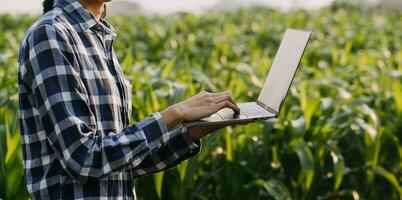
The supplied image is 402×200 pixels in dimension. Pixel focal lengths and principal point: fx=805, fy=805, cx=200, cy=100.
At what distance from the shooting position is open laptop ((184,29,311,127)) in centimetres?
200

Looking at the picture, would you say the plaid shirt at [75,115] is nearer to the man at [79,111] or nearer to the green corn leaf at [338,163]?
the man at [79,111]

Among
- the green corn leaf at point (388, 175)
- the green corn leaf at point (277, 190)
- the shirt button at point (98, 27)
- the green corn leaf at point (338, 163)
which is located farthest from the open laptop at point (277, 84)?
the green corn leaf at point (388, 175)

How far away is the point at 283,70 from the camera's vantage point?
2.19 metres

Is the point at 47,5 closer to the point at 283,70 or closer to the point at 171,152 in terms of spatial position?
the point at 171,152

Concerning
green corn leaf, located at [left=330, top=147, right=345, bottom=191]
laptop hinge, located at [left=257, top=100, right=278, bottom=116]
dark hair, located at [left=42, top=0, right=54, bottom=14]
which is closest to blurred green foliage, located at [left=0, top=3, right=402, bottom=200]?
green corn leaf, located at [left=330, top=147, right=345, bottom=191]

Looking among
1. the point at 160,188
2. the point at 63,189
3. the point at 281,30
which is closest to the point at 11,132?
the point at 160,188

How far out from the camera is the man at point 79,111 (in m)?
1.74

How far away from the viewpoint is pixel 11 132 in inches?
117

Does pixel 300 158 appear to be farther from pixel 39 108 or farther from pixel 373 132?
pixel 39 108

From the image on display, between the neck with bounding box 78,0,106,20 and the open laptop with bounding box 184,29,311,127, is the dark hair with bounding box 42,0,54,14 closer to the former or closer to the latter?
the neck with bounding box 78,0,106,20

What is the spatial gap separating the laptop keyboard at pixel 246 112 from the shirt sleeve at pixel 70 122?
0.76 ft

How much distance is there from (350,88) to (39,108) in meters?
3.30

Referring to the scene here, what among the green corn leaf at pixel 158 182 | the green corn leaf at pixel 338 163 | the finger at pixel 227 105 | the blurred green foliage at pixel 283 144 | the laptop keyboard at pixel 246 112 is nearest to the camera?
the finger at pixel 227 105

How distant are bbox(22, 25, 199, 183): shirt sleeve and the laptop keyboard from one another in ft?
0.76
